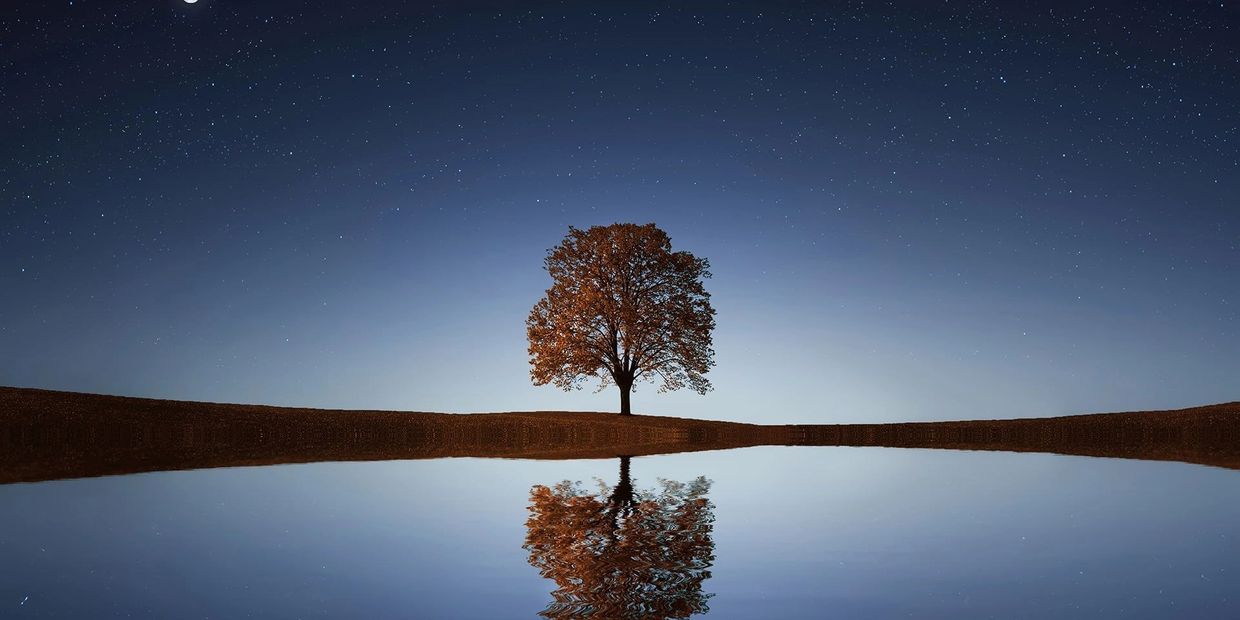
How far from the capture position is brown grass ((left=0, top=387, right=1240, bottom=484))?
897 inches

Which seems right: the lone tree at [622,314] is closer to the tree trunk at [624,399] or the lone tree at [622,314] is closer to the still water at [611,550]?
the tree trunk at [624,399]

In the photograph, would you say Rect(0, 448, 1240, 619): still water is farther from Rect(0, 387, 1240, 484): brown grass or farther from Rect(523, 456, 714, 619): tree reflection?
Rect(0, 387, 1240, 484): brown grass

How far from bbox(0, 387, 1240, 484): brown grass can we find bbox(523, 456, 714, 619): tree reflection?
10.8m

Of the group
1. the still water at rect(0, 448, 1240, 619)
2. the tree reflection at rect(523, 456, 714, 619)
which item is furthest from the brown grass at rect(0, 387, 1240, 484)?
the tree reflection at rect(523, 456, 714, 619)

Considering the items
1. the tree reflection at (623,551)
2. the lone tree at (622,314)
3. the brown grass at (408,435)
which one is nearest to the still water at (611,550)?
the tree reflection at (623,551)

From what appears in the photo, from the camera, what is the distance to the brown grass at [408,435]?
22781 mm

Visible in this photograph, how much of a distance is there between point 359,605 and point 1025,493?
11356 mm

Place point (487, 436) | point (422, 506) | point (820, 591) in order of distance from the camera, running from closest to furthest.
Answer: point (820, 591), point (422, 506), point (487, 436)

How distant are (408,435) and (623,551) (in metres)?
32.4

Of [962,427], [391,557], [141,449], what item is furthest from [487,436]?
[391,557]

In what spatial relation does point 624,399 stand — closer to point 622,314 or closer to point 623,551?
point 622,314

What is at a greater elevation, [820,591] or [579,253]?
[579,253]

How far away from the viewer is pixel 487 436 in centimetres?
3844

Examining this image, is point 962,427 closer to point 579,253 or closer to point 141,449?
point 579,253
